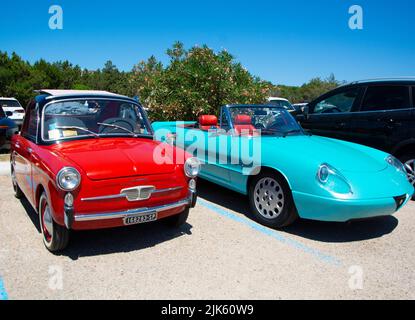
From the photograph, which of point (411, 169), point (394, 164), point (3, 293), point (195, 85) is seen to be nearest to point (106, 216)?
point (3, 293)

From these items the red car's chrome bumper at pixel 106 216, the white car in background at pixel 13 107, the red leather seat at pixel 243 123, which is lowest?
the red car's chrome bumper at pixel 106 216

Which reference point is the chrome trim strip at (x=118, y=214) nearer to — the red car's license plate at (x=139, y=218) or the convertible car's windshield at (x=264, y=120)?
the red car's license plate at (x=139, y=218)

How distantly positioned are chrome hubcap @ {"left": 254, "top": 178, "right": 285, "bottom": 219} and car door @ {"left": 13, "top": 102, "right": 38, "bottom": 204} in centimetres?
269

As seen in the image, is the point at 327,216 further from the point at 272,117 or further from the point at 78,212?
the point at 78,212

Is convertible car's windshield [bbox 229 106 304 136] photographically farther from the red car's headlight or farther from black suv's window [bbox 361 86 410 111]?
the red car's headlight

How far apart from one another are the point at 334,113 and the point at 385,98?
996mm

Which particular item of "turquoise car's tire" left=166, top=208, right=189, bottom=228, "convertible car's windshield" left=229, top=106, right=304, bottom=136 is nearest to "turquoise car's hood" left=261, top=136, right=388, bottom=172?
"convertible car's windshield" left=229, top=106, right=304, bottom=136

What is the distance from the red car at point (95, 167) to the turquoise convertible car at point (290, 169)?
0.99 metres

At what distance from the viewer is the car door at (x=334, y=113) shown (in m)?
6.80

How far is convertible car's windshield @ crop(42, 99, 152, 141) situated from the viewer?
14.1 ft

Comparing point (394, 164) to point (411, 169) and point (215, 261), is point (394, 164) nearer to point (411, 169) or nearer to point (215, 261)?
point (411, 169)

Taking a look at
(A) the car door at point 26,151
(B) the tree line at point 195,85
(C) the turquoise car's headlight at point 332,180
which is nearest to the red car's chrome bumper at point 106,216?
(A) the car door at point 26,151

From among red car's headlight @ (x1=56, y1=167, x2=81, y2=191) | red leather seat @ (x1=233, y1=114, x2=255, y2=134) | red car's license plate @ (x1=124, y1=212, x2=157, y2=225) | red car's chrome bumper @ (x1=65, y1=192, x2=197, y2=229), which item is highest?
red leather seat @ (x1=233, y1=114, x2=255, y2=134)
